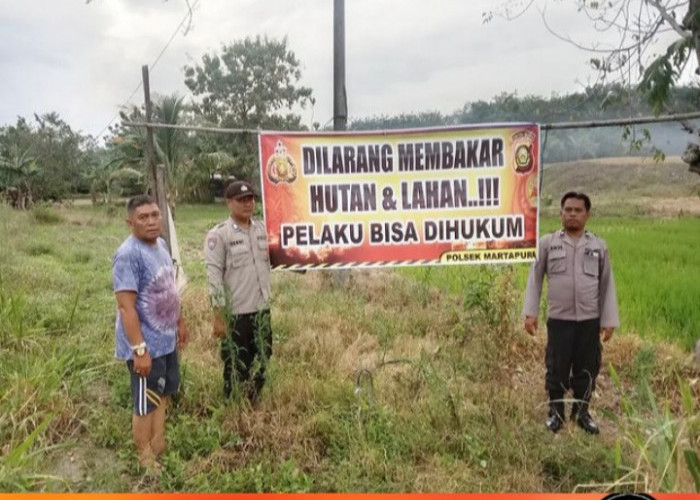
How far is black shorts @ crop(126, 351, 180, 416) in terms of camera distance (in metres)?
1.97

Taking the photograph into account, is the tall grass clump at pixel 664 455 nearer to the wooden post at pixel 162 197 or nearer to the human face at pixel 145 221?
the human face at pixel 145 221

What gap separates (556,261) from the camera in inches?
87.5

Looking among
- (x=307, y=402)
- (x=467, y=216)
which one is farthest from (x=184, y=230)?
(x=467, y=216)

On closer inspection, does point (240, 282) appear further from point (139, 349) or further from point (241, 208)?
point (139, 349)

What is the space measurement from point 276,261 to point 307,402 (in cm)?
63

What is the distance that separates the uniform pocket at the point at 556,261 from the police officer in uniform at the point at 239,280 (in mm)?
1191

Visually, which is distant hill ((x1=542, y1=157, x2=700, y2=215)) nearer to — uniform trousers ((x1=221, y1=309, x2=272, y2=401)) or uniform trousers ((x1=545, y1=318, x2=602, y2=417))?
uniform trousers ((x1=545, y1=318, x2=602, y2=417))

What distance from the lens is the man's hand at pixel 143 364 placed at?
1888mm

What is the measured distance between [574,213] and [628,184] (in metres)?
0.40

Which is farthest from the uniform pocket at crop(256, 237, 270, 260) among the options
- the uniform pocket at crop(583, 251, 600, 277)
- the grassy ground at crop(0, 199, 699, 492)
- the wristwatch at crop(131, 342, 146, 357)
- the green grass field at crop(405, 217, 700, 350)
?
the green grass field at crop(405, 217, 700, 350)

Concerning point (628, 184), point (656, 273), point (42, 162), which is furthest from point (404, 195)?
point (42, 162)

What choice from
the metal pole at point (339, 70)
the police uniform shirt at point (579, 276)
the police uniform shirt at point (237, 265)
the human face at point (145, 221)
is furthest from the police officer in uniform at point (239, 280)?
the police uniform shirt at point (579, 276)

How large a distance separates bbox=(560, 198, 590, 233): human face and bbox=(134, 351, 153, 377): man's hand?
1683 mm

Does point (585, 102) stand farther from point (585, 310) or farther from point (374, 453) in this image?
point (374, 453)
